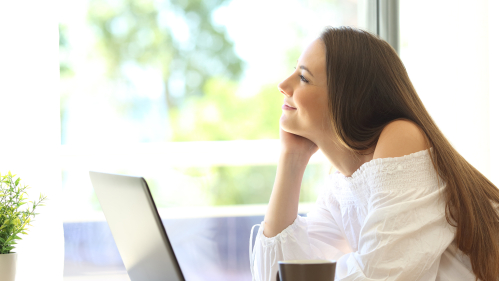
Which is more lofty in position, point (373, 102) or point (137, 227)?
point (373, 102)

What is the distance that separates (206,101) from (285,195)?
3.10 ft

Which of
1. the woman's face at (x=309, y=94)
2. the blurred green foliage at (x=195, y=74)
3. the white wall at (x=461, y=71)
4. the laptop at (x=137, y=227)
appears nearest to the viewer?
the laptop at (x=137, y=227)

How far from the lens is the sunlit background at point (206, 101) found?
1881 millimetres

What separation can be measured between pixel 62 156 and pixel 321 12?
1378mm

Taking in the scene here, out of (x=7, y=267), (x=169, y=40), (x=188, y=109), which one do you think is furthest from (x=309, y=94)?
(x=169, y=40)

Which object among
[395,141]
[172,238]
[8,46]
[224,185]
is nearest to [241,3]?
[224,185]

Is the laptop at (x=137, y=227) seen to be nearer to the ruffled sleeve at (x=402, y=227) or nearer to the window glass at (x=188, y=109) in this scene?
the ruffled sleeve at (x=402, y=227)

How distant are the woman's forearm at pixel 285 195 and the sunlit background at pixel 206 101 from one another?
76 centimetres

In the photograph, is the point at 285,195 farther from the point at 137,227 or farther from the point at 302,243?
the point at 137,227

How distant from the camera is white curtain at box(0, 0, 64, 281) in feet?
5.47

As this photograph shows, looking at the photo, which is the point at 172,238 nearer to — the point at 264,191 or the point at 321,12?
the point at 264,191

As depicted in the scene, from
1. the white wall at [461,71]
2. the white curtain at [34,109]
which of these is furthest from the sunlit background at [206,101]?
the white curtain at [34,109]

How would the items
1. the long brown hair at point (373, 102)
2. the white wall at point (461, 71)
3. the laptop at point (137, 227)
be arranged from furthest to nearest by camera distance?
the white wall at point (461, 71), the long brown hair at point (373, 102), the laptop at point (137, 227)

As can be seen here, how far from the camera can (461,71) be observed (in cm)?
188
